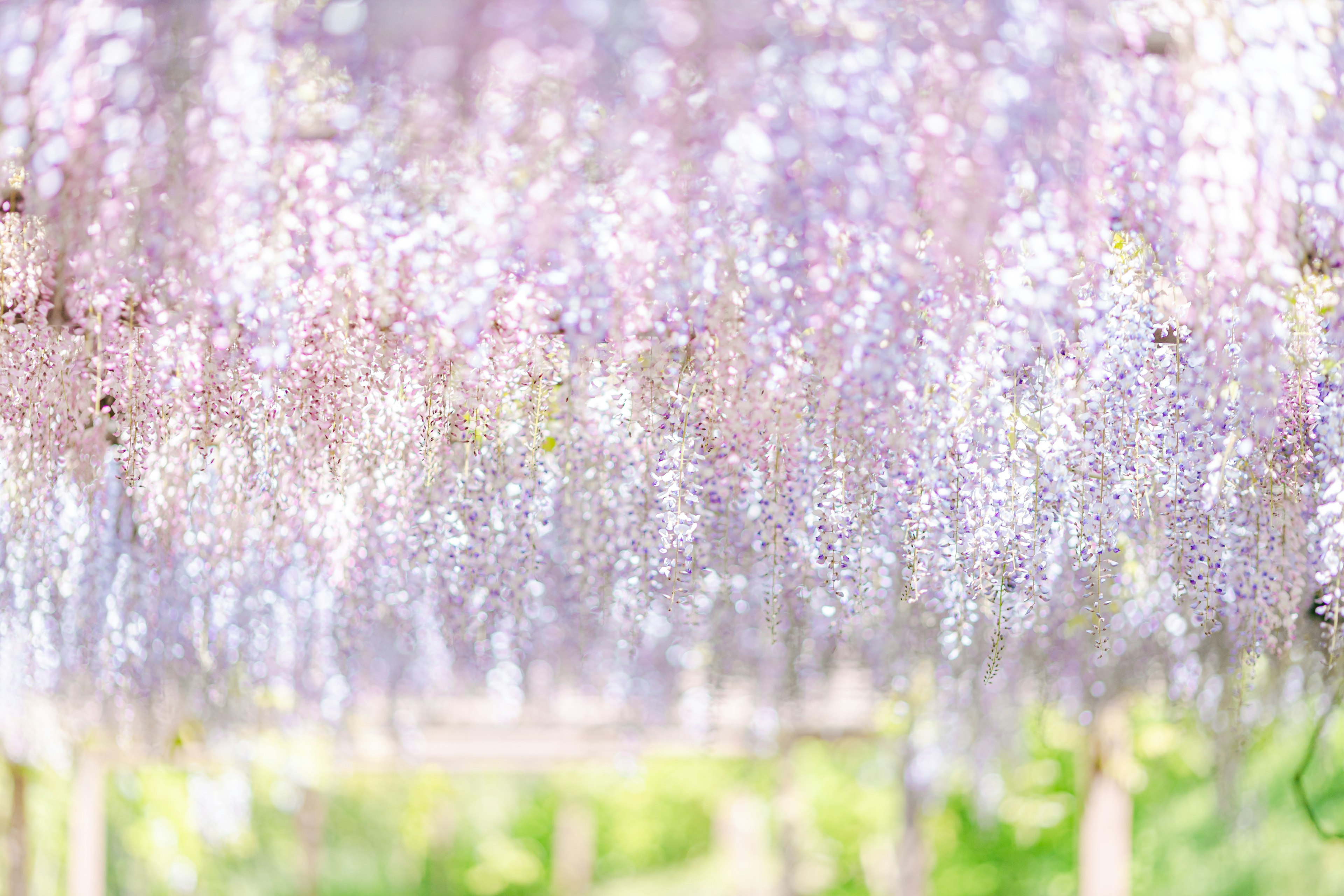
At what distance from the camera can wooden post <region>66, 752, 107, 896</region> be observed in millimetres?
4625

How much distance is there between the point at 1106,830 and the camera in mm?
4496

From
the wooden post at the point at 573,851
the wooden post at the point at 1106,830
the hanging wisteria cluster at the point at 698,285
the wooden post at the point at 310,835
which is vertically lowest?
the wooden post at the point at 573,851

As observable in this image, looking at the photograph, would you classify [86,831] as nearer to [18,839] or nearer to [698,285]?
[18,839]

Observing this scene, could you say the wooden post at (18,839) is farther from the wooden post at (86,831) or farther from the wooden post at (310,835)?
the wooden post at (310,835)

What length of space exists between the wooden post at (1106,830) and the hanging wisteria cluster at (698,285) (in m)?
2.68

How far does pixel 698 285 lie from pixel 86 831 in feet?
13.9

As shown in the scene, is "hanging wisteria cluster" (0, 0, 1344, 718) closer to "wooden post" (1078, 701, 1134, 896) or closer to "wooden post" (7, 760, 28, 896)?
"wooden post" (1078, 701, 1134, 896)

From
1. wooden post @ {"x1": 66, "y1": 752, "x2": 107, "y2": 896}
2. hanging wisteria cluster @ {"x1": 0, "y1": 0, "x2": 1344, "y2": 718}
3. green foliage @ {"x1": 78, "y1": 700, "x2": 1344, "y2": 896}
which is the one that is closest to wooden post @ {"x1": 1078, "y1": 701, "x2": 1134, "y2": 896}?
green foliage @ {"x1": 78, "y1": 700, "x2": 1344, "y2": 896}

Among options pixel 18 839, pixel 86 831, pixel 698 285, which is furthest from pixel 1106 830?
pixel 18 839

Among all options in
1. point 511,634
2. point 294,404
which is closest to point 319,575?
point 511,634

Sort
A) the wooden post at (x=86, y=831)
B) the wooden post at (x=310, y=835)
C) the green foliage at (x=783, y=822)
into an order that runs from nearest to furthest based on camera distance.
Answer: the wooden post at (x=86, y=831) → the green foliage at (x=783, y=822) → the wooden post at (x=310, y=835)

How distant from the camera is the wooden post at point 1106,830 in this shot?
4.46 meters

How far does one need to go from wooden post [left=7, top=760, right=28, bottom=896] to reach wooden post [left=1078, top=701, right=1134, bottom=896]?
13.0 ft

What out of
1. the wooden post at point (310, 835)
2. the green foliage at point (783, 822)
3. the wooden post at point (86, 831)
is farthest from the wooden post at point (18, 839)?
the wooden post at point (310, 835)
